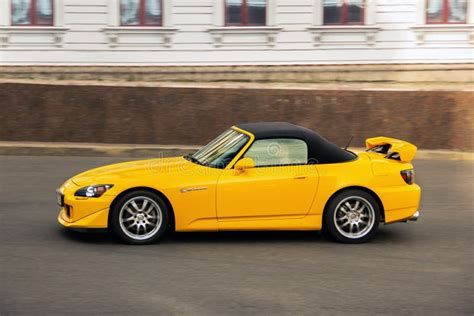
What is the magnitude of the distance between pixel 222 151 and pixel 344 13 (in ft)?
52.9

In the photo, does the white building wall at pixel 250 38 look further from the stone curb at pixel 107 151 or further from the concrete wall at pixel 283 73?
the stone curb at pixel 107 151

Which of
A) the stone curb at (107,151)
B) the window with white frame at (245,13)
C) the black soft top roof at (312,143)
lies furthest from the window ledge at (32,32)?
the black soft top roof at (312,143)

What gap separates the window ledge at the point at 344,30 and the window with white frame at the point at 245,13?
1.44 meters

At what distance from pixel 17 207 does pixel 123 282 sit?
4158mm

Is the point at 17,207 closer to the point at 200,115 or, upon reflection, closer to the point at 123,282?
the point at 123,282

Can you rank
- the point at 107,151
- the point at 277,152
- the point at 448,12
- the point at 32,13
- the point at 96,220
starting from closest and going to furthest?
1. the point at 96,220
2. the point at 277,152
3. the point at 107,151
4. the point at 32,13
5. the point at 448,12

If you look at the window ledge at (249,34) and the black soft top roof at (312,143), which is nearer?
the black soft top roof at (312,143)

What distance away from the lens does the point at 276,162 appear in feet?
30.4

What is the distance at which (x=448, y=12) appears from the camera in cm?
2483

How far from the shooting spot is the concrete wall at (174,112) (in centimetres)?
1686

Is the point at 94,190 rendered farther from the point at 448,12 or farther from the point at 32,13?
the point at 448,12

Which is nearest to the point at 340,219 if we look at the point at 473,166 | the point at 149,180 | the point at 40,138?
the point at 149,180

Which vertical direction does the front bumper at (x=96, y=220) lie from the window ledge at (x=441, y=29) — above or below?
below

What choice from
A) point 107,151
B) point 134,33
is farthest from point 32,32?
point 107,151
